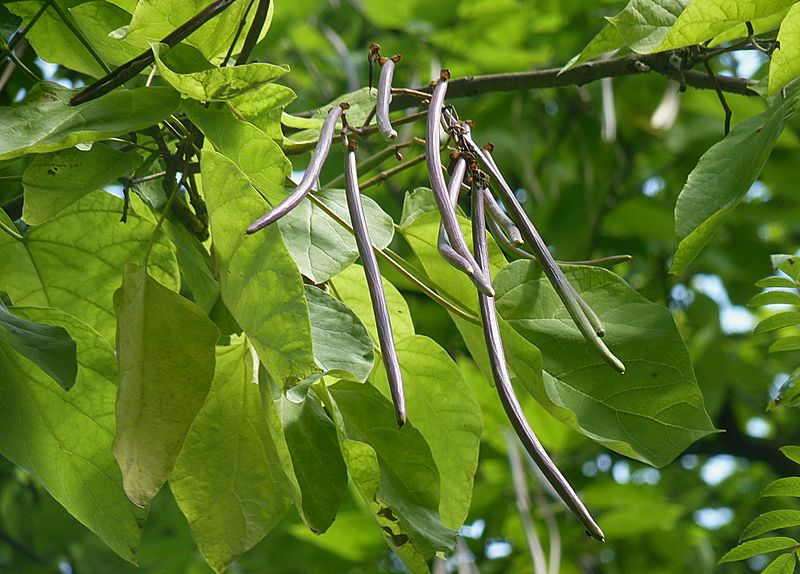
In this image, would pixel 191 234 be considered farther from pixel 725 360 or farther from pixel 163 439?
pixel 725 360

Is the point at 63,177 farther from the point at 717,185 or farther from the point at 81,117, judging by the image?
the point at 717,185

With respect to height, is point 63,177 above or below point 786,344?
above

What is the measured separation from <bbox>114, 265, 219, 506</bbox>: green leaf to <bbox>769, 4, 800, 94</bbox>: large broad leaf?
24cm

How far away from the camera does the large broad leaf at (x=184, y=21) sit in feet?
1.36

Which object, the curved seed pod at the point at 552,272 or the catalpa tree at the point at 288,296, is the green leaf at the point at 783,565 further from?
the curved seed pod at the point at 552,272

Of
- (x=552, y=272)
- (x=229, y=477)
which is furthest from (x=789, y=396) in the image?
(x=229, y=477)

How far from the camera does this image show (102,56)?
47cm

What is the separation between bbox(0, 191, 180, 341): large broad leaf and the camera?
460 millimetres

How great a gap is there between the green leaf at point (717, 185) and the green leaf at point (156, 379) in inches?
7.4

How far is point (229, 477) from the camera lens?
0.42 m

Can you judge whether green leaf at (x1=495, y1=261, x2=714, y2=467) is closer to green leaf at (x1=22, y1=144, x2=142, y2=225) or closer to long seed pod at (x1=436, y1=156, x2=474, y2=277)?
long seed pod at (x1=436, y1=156, x2=474, y2=277)

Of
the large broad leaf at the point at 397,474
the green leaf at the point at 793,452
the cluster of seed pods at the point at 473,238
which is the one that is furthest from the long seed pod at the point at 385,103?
the green leaf at the point at 793,452

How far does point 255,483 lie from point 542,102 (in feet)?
3.46

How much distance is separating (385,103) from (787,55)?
0.52 ft
